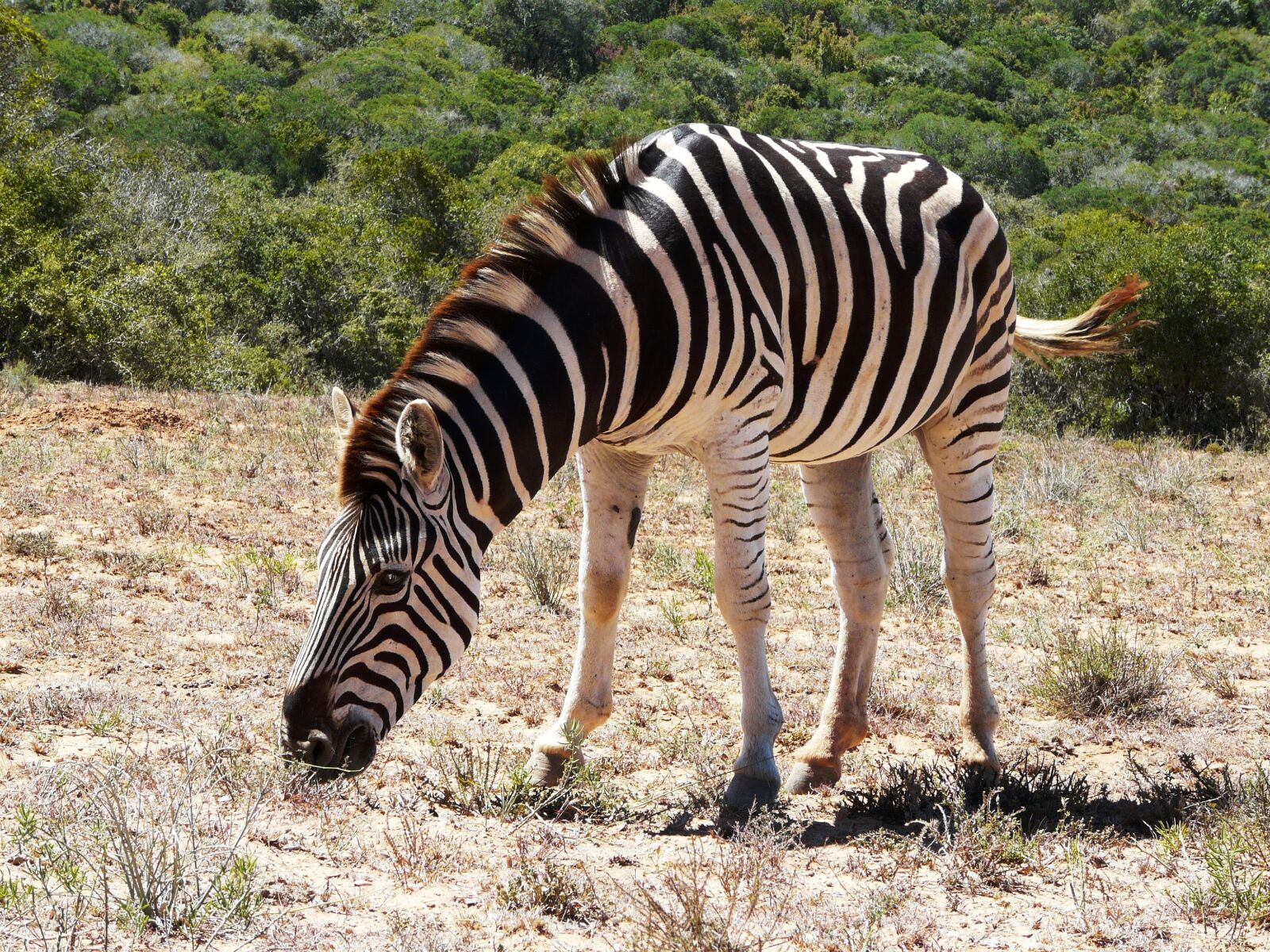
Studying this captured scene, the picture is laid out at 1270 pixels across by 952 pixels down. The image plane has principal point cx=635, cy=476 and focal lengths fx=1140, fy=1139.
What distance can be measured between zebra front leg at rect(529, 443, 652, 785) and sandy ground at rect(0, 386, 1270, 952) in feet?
1.00

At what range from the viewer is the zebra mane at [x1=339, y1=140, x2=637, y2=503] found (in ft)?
11.3

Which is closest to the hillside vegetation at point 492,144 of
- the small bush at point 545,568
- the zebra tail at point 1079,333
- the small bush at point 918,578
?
the small bush at point 545,568

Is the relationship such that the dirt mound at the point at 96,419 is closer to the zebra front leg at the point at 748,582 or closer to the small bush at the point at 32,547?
the small bush at the point at 32,547

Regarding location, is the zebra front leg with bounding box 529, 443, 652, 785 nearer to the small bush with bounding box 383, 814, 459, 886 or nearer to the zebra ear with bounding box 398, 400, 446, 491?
the small bush with bounding box 383, 814, 459, 886

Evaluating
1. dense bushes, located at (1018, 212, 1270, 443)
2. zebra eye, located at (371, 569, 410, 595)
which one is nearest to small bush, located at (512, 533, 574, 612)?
zebra eye, located at (371, 569, 410, 595)

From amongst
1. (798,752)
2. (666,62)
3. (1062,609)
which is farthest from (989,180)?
(798,752)

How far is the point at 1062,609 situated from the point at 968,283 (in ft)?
9.50

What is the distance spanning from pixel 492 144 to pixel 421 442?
36.2m

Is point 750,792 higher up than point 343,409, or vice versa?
point 343,409

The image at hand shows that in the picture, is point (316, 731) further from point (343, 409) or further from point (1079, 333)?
point (1079, 333)

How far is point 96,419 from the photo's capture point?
9.92 metres

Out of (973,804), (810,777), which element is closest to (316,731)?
(810,777)

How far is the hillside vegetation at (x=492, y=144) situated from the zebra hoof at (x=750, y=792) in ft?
37.8

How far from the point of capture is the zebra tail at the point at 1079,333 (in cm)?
591
